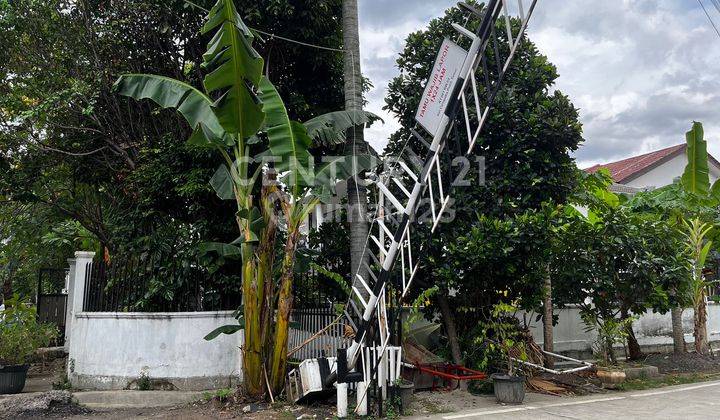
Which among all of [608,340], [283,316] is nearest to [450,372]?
[283,316]

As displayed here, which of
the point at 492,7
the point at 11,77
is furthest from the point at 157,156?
the point at 492,7

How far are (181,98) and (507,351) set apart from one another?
6.29 metres

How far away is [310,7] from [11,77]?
6.62 meters

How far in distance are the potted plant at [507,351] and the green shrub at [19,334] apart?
834 centimetres

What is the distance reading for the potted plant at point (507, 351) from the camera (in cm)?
777

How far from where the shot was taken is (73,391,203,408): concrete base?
8.27 meters

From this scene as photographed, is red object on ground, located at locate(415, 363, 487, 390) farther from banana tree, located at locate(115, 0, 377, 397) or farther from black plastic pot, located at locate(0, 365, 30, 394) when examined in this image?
black plastic pot, located at locate(0, 365, 30, 394)

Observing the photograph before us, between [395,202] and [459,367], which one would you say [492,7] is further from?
[459,367]

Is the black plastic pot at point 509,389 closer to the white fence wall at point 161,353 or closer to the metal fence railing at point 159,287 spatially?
the white fence wall at point 161,353

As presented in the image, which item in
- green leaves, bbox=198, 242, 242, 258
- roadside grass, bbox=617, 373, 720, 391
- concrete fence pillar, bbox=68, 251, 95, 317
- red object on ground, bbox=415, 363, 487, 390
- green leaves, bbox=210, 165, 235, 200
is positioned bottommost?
roadside grass, bbox=617, 373, 720, 391

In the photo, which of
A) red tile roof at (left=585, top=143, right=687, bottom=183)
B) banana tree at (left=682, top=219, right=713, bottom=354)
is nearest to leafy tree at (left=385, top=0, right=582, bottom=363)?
banana tree at (left=682, top=219, right=713, bottom=354)

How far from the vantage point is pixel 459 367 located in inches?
333

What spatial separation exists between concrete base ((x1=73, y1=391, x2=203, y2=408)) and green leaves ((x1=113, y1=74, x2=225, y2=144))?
13.4 feet

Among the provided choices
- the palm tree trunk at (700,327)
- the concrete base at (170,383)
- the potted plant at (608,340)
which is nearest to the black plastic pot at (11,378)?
the concrete base at (170,383)
